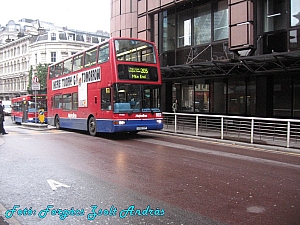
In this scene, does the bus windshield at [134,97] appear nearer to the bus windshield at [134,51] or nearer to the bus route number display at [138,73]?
the bus route number display at [138,73]

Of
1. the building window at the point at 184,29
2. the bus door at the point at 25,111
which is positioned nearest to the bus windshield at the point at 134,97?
the building window at the point at 184,29

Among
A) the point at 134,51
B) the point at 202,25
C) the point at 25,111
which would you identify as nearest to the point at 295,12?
the point at 202,25

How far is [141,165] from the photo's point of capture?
8.31 metres

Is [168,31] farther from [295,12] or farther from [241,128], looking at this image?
[241,128]

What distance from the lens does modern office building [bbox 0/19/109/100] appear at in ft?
190

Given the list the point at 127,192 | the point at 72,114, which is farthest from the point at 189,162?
the point at 72,114

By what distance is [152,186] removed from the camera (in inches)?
248

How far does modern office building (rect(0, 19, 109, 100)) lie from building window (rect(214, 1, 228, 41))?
44.6 m

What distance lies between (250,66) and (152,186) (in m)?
10.3

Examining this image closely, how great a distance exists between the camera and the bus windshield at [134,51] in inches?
535

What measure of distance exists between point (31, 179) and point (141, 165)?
8.93ft

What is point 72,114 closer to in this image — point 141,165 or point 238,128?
point 238,128

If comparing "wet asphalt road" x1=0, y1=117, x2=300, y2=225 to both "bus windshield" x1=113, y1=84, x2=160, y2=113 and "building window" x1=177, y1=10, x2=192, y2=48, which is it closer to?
"bus windshield" x1=113, y1=84, x2=160, y2=113

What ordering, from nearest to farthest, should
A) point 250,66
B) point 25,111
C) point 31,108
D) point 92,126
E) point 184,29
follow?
point 250,66 → point 92,126 → point 184,29 → point 31,108 → point 25,111
